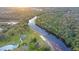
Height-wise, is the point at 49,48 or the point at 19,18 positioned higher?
the point at 19,18

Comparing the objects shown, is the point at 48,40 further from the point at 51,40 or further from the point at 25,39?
the point at 25,39

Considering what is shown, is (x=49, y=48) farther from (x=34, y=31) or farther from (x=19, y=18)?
(x=19, y=18)

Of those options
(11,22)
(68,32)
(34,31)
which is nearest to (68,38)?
(68,32)

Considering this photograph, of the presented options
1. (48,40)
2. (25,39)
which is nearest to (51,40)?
(48,40)
